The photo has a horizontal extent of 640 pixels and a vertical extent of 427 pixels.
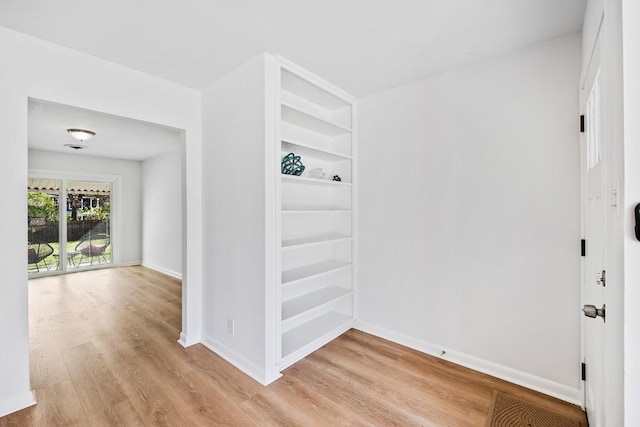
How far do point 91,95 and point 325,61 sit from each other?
1.75 meters

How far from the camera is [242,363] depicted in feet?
7.45

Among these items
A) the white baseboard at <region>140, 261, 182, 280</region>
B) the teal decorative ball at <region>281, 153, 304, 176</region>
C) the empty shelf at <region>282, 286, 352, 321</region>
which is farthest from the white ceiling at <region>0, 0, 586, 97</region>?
the white baseboard at <region>140, 261, 182, 280</region>

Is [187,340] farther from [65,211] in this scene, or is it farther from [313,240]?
[65,211]

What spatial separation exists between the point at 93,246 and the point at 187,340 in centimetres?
509

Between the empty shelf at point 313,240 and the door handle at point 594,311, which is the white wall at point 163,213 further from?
the door handle at point 594,311

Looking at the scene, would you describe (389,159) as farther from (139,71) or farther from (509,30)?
(139,71)

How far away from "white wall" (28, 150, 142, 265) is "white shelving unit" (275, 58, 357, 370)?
17.4 ft

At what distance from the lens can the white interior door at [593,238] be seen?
122 centimetres

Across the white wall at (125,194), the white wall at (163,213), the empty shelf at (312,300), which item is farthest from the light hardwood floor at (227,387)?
the white wall at (125,194)

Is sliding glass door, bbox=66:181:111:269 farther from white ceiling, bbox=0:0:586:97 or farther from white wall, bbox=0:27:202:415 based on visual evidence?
white ceiling, bbox=0:0:586:97

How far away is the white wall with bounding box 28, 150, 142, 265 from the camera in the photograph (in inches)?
232

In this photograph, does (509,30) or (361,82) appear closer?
(509,30)

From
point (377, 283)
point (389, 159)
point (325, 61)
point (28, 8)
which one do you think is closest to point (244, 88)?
point (325, 61)

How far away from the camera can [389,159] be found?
274 cm
